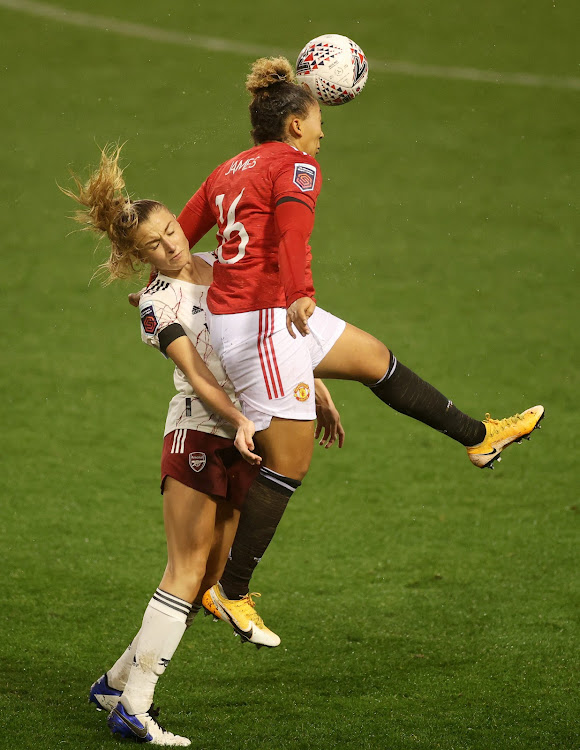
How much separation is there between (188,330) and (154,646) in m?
1.03

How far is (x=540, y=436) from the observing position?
255 inches

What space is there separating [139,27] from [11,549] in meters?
8.80

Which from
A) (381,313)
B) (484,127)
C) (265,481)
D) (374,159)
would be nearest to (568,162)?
(484,127)

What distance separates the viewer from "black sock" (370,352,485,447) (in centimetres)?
357

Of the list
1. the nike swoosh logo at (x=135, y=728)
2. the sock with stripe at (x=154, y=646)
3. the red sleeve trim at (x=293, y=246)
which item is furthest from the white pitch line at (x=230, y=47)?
the nike swoosh logo at (x=135, y=728)

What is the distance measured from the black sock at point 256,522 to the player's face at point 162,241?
733mm

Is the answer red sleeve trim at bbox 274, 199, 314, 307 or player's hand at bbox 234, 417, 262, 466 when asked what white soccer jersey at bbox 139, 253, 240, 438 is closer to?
player's hand at bbox 234, 417, 262, 466

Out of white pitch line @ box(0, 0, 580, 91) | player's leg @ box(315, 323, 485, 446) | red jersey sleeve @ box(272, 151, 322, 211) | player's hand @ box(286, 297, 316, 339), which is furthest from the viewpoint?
white pitch line @ box(0, 0, 580, 91)

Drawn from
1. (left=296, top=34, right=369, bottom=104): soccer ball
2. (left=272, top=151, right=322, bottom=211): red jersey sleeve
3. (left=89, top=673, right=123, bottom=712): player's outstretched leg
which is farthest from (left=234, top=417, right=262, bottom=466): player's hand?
(left=296, top=34, right=369, bottom=104): soccer ball

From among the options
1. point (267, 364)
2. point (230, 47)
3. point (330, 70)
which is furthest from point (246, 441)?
point (230, 47)

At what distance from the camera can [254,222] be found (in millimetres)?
3205

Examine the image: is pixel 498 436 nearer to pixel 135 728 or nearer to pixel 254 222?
pixel 254 222

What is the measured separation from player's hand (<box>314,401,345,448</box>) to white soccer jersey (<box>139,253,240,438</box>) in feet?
1.79

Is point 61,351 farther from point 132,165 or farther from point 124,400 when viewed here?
point 132,165
